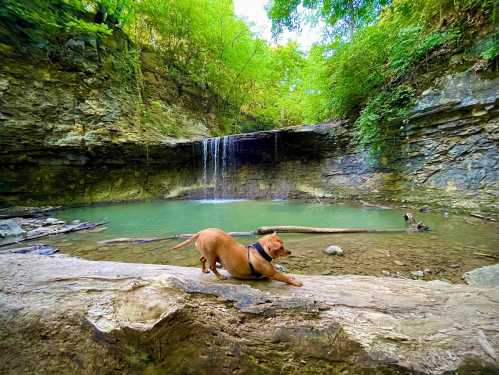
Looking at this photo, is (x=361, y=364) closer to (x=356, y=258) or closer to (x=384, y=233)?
(x=356, y=258)

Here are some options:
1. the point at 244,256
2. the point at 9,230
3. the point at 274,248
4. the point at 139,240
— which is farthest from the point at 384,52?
the point at 9,230

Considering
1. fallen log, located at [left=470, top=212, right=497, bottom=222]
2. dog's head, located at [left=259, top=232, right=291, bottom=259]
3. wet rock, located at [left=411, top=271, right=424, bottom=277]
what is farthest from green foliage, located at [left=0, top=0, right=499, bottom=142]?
dog's head, located at [left=259, top=232, right=291, bottom=259]

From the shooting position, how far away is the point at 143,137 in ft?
35.8

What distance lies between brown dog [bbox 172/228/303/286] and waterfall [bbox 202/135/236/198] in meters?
10.2

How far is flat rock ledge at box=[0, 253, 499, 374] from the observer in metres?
0.81

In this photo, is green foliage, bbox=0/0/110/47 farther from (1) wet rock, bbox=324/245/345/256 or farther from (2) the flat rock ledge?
(1) wet rock, bbox=324/245/345/256

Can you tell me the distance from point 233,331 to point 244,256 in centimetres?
56

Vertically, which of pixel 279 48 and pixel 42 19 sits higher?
pixel 279 48

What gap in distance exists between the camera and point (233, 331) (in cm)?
96

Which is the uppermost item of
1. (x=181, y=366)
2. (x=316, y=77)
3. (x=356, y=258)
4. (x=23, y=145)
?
(x=316, y=77)

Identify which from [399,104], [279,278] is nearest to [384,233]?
[279,278]

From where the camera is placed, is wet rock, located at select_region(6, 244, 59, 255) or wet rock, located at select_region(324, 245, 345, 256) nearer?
wet rock, located at select_region(324, 245, 345, 256)

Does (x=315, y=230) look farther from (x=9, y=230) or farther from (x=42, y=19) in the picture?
(x=42, y=19)

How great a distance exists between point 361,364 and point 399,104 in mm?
8325
